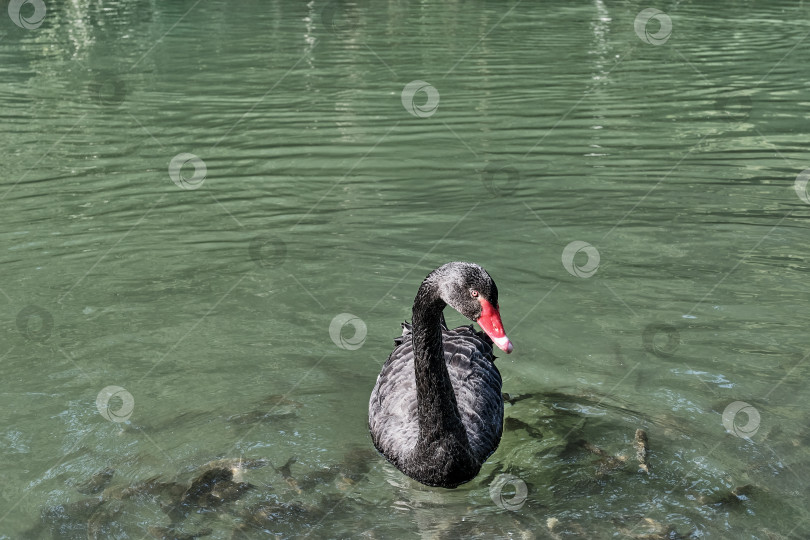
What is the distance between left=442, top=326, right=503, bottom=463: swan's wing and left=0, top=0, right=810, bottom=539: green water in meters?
0.19

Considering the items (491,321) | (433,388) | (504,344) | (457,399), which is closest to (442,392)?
(433,388)

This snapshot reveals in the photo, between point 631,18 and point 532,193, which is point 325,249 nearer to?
point 532,193

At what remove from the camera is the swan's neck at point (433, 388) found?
4.62 metres

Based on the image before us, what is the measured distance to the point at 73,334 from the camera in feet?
21.4

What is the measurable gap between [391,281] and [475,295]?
3.15 meters

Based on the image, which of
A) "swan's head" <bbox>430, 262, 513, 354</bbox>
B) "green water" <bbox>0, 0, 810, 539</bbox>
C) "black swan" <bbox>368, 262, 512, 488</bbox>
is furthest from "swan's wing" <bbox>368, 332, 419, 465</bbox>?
"swan's head" <bbox>430, 262, 513, 354</bbox>

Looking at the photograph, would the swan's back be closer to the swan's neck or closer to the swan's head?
the swan's neck

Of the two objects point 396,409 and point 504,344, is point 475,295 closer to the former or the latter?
point 504,344

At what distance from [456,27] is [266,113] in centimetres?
887

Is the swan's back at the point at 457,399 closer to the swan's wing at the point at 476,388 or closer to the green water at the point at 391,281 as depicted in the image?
the swan's wing at the point at 476,388

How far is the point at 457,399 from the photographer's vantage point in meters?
5.08

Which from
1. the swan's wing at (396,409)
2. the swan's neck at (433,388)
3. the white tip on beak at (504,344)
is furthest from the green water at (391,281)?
the white tip on beak at (504,344)

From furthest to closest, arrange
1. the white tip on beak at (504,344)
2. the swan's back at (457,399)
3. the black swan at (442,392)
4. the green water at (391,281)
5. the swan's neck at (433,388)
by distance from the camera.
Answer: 1. the swan's back at (457,399)
2. the green water at (391,281)
3. the swan's neck at (433,388)
4. the black swan at (442,392)
5. the white tip on beak at (504,344)

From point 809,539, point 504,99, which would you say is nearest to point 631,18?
point 504,99
